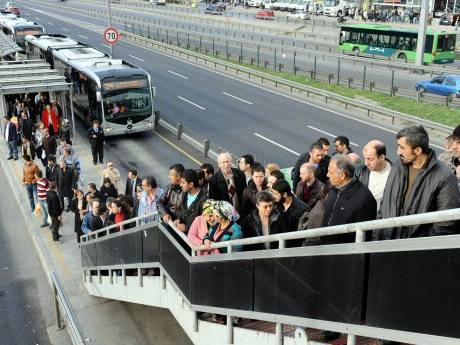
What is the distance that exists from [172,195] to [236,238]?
1644 millimetres

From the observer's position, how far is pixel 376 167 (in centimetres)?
535

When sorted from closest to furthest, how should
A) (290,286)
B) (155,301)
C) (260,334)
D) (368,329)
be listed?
(368,329) < (290,286) < (260,334) < (155,301)

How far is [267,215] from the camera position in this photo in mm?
5215

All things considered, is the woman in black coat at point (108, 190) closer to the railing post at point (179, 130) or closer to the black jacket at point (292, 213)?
the black jacket at point (292, 213)

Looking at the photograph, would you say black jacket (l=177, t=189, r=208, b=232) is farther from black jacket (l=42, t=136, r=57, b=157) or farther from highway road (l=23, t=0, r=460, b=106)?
highway road (l=23, t=0, r=460, b=106)

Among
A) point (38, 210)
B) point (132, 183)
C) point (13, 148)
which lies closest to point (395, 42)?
point (13, 148)

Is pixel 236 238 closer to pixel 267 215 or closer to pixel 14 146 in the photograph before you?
pixel 267 215

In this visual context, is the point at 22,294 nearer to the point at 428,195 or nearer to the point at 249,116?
the point at 428,195

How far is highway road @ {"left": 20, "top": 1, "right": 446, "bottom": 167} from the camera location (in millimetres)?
22094

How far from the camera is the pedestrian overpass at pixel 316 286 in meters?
3.15

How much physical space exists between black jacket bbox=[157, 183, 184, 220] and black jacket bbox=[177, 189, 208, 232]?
0.07 metres

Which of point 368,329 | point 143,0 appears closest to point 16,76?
point 368,329

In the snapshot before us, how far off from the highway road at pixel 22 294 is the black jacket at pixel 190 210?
445 centimetres

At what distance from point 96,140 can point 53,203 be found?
671 cm
